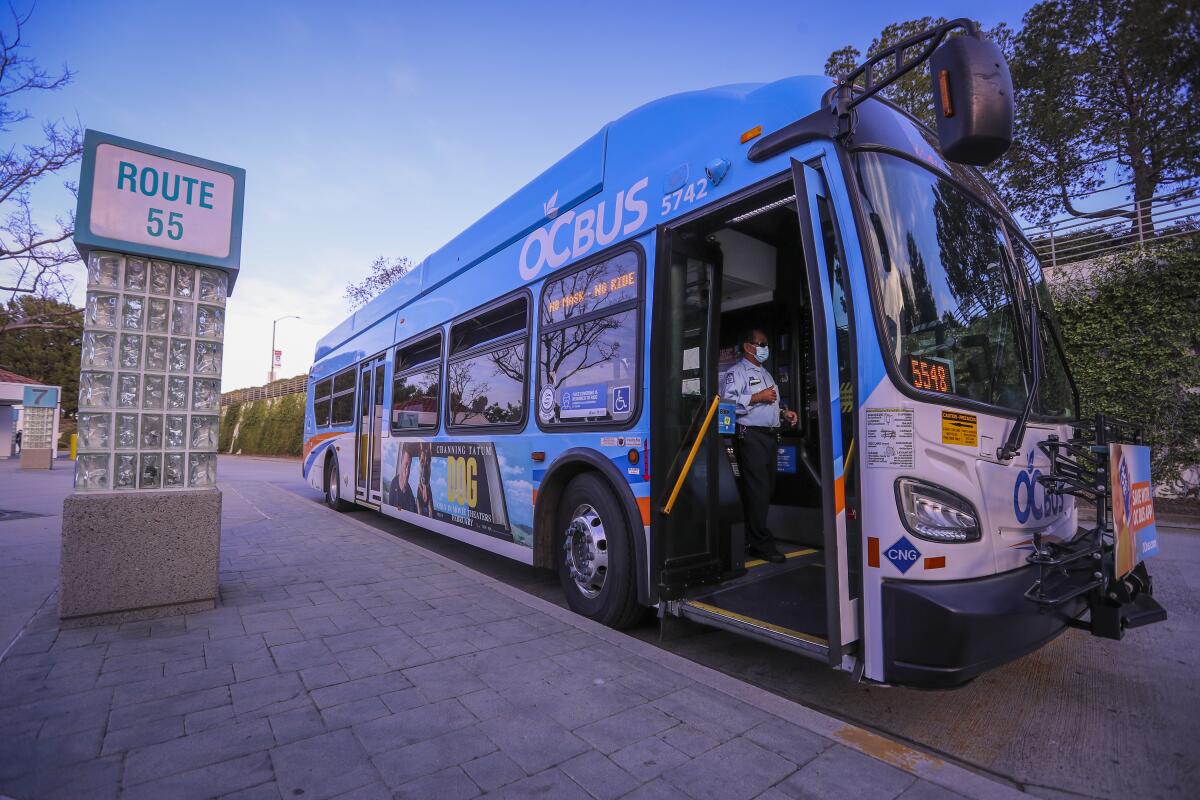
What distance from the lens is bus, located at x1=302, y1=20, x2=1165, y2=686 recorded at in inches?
93.8

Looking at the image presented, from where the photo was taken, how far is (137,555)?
3.84 meters

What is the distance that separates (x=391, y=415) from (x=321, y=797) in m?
6.12

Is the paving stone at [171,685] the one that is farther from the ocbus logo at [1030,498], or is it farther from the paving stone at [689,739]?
the ocbus logo at [1030,498]

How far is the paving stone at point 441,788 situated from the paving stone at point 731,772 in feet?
2.36

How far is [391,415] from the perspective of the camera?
7.70 m

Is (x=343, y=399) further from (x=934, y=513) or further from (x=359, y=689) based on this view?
(x=934, y=513)

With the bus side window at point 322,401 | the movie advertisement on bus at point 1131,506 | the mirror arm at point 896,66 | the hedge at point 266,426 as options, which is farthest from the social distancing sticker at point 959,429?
the hedge at point 266,426

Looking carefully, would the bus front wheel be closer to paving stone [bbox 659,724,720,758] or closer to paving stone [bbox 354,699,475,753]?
paving stone [bbox 354,699,475,753]

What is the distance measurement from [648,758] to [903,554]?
1.31 meters

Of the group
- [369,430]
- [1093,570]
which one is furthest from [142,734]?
[369,430]

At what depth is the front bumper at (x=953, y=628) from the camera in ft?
7.23

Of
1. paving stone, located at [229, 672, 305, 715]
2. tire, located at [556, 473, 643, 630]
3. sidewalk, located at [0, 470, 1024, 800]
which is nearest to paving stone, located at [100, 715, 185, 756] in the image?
sidewalk, located at [0, 470, 1024, 800]

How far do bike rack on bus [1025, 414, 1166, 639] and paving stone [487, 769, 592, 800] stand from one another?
1.98 meters

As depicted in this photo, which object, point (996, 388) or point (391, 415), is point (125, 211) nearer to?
point (391, 415)
